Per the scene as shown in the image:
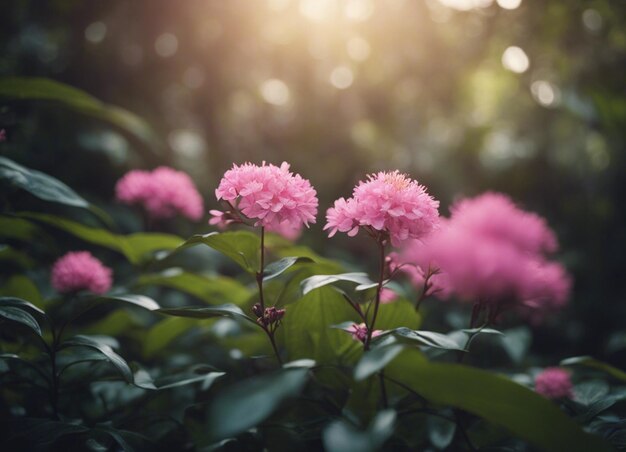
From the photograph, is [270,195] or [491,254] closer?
[491,254]

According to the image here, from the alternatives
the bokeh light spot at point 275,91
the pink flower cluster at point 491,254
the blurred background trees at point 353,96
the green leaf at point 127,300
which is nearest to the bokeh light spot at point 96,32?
the blurred background trees at point 353,96

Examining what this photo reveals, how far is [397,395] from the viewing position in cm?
111

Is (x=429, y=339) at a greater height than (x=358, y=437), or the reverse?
(x=429, y=339)

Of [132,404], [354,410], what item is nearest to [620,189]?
[354,410]

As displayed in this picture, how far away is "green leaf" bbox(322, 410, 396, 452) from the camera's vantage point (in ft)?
1.94

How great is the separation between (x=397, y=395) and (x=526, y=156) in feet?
10.5

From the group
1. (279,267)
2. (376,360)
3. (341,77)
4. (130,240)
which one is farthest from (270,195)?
(341,77)

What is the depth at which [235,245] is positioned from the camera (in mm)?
920

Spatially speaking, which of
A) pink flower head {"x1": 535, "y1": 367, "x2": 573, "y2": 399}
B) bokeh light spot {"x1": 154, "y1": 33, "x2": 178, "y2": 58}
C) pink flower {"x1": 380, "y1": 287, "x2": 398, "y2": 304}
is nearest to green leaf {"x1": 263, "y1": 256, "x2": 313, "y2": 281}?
pink flower {"x1": 380, "y1": 287, "x2": 398, "y2": 304}

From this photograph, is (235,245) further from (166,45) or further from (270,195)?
(166,45)

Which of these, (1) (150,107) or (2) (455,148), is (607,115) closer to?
(2) (455,148)

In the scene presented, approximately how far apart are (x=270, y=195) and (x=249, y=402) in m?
0.38

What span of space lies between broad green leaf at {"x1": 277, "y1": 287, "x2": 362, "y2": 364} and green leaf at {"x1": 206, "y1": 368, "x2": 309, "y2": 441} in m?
0.36

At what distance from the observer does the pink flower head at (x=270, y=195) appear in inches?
33.5
